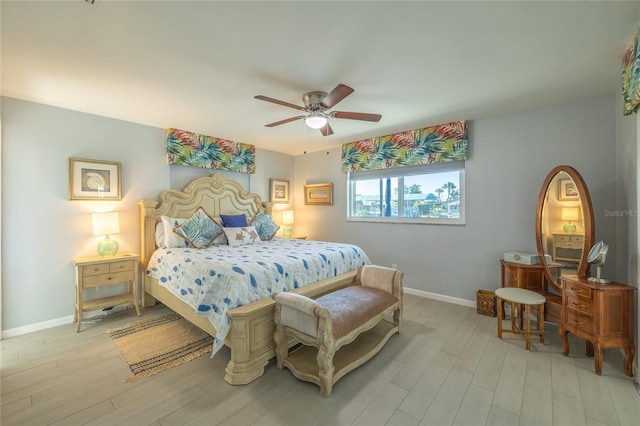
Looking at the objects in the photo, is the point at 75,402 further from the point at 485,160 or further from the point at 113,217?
the point at 485,160

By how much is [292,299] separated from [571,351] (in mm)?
2669

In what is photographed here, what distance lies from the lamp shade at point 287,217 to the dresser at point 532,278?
3675 mm

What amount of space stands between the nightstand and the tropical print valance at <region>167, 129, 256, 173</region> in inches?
60.8

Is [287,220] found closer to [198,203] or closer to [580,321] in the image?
[198,203]

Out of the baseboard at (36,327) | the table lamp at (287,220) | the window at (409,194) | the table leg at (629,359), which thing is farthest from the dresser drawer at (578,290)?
the baseboard at (36,327)

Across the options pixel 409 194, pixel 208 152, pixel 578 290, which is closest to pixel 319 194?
pixel 409 194

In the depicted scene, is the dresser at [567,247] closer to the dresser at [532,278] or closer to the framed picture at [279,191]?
the dresser at [532,278]

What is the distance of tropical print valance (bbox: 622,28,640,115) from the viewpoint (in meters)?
1.75

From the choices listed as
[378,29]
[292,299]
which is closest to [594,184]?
[378,29]

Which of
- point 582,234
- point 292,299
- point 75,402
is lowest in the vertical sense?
point 75,402

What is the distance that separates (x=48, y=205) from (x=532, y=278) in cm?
554

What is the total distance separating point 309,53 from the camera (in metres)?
1.98

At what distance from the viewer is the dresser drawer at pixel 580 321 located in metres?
2.18

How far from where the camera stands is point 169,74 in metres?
2.30
